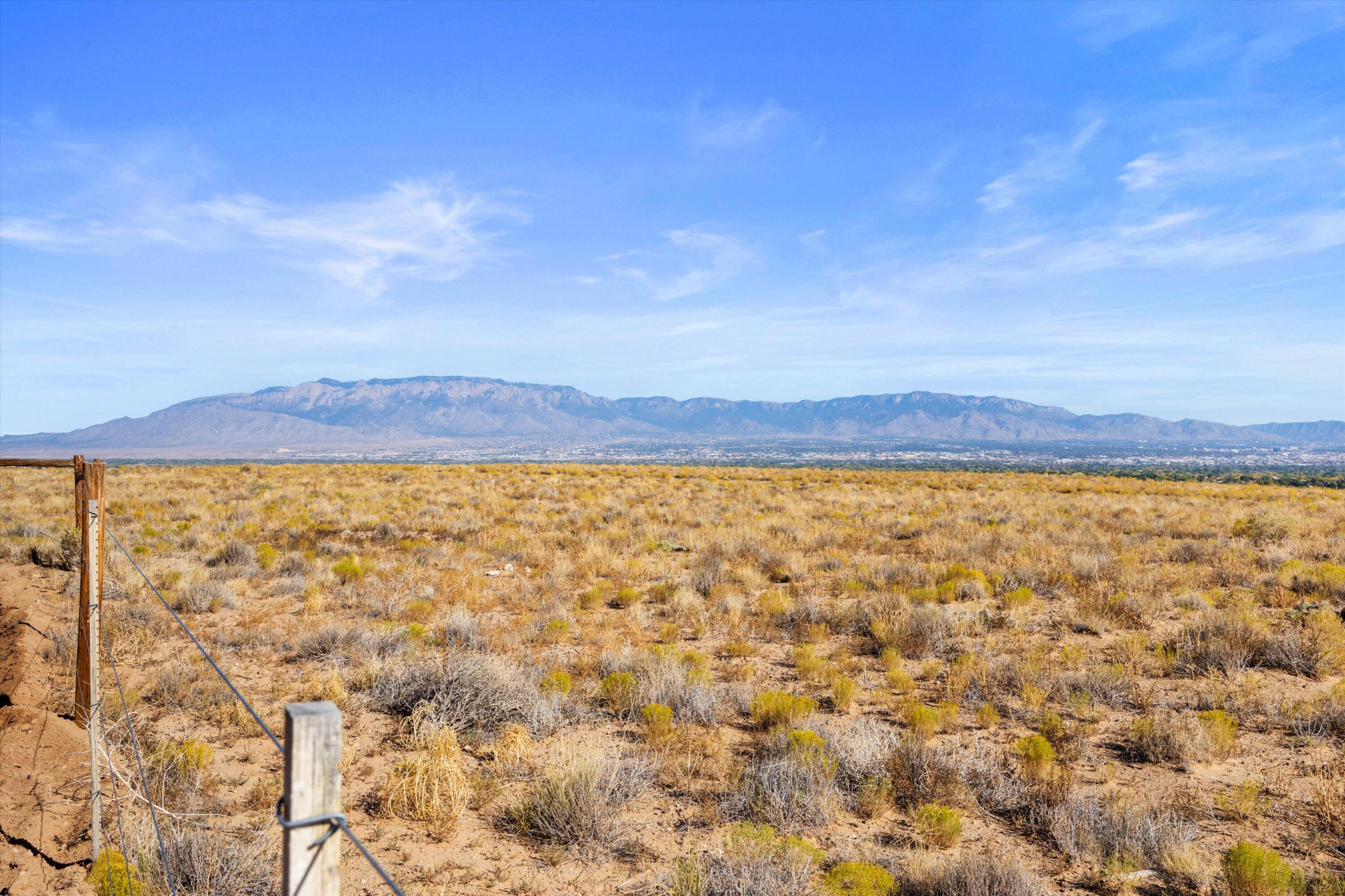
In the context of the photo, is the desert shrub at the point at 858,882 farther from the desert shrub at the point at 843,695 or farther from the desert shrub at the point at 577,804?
the desert shrub at the point at 843,695

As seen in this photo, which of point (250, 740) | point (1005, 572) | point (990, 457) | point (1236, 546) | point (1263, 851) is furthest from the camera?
point (990, 457)

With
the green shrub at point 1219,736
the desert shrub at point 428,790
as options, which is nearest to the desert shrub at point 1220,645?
the green shrub at point 1219,736

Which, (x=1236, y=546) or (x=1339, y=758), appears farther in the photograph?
(x=1236, y=546)

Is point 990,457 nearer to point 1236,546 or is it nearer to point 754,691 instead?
point 1236,546

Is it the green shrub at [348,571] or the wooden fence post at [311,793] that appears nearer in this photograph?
the wooden fence post at [311,793]

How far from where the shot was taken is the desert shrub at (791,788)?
4.82 meters

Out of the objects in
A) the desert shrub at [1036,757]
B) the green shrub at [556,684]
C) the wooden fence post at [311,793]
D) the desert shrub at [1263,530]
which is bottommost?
the green shrub at [556,684]

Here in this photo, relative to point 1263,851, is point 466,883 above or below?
below

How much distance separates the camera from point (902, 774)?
5332 millimetres

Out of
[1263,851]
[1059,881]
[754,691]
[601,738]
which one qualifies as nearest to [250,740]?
[601,738]

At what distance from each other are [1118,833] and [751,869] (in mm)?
2578

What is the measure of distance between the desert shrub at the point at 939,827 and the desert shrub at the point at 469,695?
3.30 m

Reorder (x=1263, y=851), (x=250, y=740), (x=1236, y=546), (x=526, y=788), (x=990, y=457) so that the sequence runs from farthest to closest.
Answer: (x=990, y=457), (x=1236, y=546), (x=250, y=740), (x=526, y=788), (x=1263, y=851)

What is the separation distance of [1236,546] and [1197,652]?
321 inches
